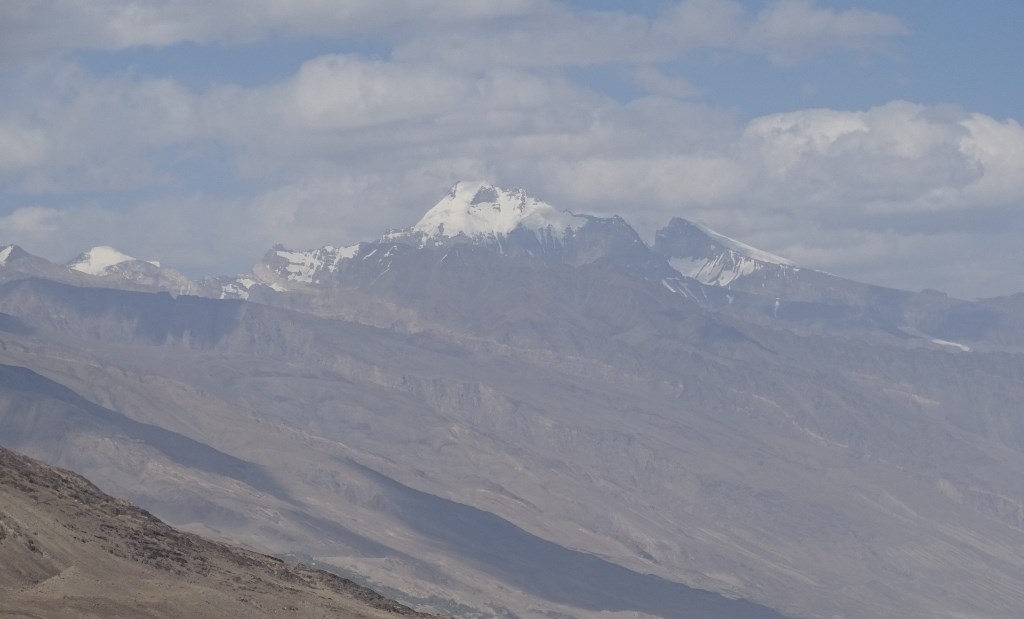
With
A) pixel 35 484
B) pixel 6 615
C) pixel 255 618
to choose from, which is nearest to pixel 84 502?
pixel 35 484

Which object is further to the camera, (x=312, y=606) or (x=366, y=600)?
(x=366, y=600)

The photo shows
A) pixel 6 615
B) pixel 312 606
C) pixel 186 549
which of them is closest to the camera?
pixel 6 615

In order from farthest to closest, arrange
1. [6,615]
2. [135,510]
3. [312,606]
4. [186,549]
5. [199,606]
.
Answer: [135,510], [186,549], [312,606], [199,606], [6,615]

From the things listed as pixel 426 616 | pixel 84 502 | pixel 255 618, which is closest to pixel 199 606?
pixel 255 618

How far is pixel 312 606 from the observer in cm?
10756

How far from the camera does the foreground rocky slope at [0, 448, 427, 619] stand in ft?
305

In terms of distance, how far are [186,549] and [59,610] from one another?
26.5 metres

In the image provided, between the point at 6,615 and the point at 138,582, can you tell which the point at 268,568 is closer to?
the point at 138,582

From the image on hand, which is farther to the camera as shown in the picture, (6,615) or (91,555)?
(91,555)

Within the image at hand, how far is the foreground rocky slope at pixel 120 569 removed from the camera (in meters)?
92.8

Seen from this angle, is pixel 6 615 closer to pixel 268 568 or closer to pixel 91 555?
pixel 91 555

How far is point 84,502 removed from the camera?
116000 mm

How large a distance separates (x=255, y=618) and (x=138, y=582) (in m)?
6.84

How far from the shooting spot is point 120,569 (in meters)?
101
